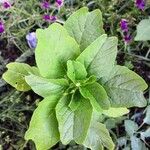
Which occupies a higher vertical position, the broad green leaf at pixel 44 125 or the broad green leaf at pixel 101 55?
the broad green leaf at pixel 101 55

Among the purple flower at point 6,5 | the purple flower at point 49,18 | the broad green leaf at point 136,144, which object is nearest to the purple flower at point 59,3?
the purple flower at point 49,18

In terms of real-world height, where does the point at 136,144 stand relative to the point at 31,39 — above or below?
below

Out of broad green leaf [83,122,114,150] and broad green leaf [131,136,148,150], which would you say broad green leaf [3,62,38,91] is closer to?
broad green leaf [83,122,114,150]

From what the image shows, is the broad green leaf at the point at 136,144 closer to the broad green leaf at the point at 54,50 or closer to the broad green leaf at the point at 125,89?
the broad green leaf at the point at 125,89

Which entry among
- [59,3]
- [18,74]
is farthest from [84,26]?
[59,3]

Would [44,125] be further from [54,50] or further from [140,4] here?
[140,4]
